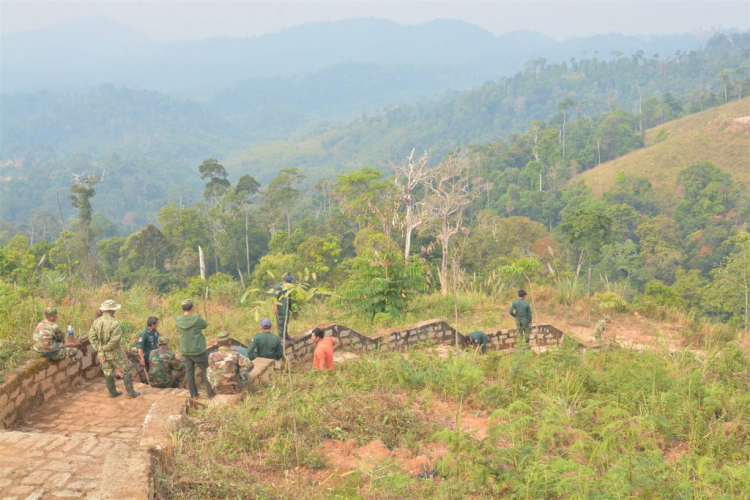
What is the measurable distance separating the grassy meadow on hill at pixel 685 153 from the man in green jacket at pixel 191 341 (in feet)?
163

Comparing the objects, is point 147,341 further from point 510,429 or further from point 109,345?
point 510,429

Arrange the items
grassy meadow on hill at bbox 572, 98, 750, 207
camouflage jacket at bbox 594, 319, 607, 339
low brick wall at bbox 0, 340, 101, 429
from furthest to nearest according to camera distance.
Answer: grassy meadow on hill at bbox 572, 98, 750, 207, camouflage jacket at bbox 594, 319, 607, 339, low brick wall at bbox 0, 340, 101, 429

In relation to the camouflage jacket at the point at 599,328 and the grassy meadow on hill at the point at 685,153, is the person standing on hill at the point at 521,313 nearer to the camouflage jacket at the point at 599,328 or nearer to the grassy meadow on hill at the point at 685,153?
the camouflage jacket at the point at 599,328

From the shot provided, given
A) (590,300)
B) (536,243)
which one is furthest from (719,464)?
(536,243)

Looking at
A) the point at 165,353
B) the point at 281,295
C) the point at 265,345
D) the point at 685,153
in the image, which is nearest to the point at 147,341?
the point at 165,353

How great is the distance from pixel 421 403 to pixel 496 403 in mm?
740

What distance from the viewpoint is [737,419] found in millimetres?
5172

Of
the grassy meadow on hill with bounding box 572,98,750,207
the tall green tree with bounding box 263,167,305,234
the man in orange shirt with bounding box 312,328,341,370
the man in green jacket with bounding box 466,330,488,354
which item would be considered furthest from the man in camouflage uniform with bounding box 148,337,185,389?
the grassy meadow on hill with bounding box 572,98,750,207

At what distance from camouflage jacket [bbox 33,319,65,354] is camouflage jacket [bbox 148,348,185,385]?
38.1 inches

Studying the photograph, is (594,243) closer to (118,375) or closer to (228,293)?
(228,293)

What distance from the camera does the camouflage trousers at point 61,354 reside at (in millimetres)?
5664

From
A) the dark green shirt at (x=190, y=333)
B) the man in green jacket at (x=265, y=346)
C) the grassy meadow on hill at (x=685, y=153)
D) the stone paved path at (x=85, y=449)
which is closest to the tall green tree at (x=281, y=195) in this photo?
the grassy meadow on hill at (x=685, y=153)

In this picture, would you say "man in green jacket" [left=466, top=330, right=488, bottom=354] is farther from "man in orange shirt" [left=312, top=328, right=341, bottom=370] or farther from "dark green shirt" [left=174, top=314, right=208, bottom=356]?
"dark green shirt" [left=174, top=314, right=208, bottom=356]

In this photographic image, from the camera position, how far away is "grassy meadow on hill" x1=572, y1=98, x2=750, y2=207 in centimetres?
5172
